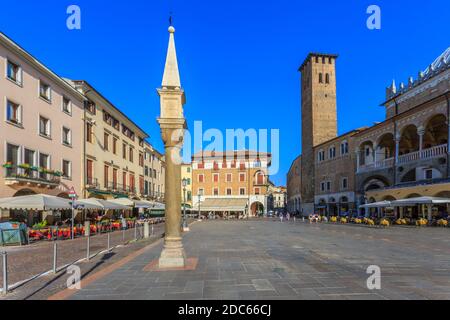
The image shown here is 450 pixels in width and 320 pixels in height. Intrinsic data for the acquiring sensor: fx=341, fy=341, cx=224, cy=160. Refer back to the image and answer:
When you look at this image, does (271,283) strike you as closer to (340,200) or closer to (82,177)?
(82,177)

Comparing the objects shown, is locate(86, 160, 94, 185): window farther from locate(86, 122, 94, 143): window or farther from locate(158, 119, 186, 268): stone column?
locate(158, 119, 186, 268): stone column

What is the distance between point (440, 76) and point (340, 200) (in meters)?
18.4

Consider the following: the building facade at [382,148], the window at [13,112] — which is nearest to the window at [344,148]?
the building facade at [382,148]

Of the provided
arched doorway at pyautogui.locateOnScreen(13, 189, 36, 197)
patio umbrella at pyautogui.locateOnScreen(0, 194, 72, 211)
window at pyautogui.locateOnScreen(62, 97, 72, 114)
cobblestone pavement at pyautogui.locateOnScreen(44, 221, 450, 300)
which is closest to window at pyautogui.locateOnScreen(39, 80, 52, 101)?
window at pyautogui.locateOnScreen(62, 97, 72, 114)

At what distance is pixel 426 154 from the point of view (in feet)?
95.0

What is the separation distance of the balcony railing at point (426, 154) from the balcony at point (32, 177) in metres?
28.9

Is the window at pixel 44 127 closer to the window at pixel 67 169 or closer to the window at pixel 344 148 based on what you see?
the window at pixel 67 169

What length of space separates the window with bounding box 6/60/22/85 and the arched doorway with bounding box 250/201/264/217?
155ft

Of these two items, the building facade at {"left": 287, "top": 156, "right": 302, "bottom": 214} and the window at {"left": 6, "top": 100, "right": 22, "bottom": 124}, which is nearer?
the window at {"left": 6, "top": 100, "right": 22, "bottom": 124}

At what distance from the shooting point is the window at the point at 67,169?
2541 cm

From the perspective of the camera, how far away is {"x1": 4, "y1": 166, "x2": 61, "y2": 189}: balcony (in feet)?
62.1

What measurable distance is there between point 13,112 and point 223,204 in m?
42.3

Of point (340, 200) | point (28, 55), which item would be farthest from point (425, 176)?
point (28, 55)

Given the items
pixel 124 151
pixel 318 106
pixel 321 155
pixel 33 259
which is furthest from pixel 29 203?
pixel 318 106
